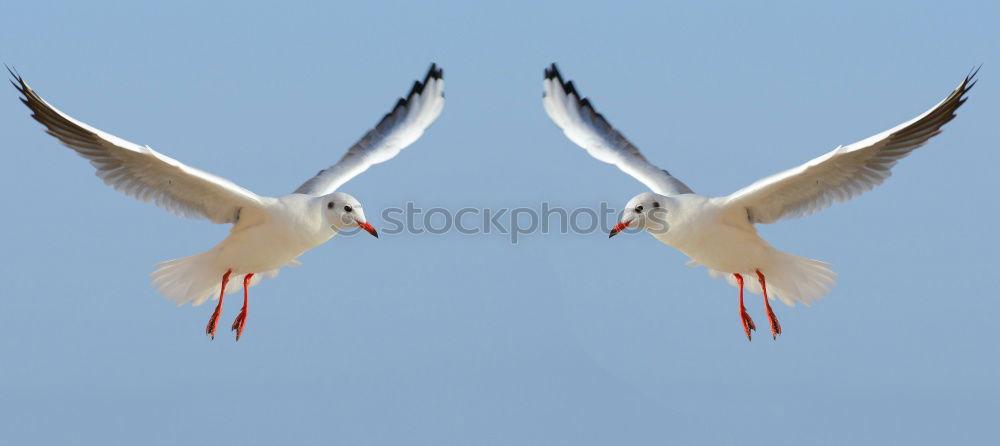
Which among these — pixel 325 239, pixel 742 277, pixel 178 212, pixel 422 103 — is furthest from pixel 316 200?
pixel 742 277

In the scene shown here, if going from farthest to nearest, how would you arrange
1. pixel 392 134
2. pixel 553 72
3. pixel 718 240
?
pixel 553 72 < pixel 392 134 < pixel 718 240

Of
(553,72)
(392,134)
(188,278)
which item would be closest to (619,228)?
(553,72)

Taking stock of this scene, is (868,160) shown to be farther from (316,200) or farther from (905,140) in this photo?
(316,200)

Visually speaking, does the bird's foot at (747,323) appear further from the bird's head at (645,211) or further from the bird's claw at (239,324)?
the bird's claw at (239,324)

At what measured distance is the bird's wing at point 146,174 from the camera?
22.0 ft

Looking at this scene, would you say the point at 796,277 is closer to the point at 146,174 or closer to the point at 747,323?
the point at 747,323

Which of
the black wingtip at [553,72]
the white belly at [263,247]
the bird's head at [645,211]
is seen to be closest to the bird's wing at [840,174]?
the bird's head at [645,211]

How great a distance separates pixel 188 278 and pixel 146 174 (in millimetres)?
813

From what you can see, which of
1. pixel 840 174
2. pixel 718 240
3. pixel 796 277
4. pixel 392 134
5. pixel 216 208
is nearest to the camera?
pixel 840 174

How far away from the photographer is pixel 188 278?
24.7 ft

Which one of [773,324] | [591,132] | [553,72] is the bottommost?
[773,324]

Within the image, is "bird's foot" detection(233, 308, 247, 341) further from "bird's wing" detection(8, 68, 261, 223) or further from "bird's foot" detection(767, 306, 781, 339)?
"bird's foot" detection(767, 306, 781, 339)

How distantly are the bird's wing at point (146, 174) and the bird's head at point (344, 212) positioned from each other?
0.37 metres

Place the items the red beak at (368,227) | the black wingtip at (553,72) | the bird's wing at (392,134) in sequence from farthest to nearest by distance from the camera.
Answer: the black wingtip at (553,72) < the bird's wing at (392,134) < the red beak at (368,227)
